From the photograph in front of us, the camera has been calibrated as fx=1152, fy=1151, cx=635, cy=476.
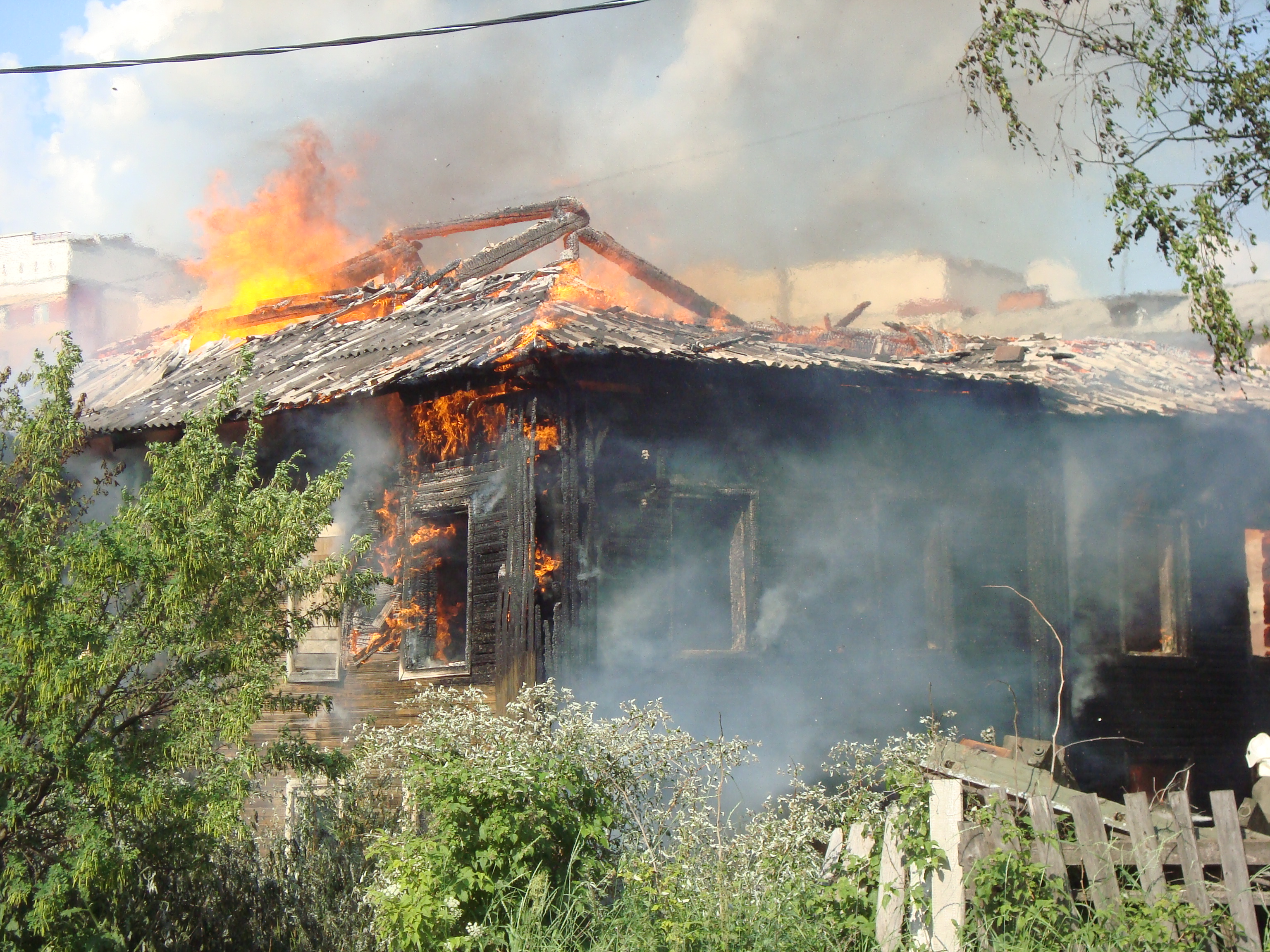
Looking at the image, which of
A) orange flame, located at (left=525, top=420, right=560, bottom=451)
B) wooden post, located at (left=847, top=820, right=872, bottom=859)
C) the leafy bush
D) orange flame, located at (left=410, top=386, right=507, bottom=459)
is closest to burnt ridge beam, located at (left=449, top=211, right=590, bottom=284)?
orange flame, located at (left=410, top=386, right=507, bottom=459)

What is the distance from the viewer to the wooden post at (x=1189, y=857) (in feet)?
17.6

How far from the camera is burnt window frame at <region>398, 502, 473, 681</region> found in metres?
10.7

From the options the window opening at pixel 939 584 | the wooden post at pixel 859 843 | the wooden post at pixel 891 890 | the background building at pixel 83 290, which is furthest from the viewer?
the background building at pixel 83 290

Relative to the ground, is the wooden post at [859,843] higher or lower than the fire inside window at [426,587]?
lower

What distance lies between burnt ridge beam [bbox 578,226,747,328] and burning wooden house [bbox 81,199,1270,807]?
206 centimetres

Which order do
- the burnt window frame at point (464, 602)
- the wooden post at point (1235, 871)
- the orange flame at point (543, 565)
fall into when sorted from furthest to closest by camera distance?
the burnt window frame at point (464, 602) → the orange flame at point (543, 565) → the wooden post at point (1235, 871)

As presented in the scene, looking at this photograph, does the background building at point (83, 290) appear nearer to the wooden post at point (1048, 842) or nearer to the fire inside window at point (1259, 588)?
the fire inside window at point (1259, 588)

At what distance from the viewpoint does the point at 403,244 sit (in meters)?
18.3

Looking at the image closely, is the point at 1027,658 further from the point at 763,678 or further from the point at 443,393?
the point at 443,393

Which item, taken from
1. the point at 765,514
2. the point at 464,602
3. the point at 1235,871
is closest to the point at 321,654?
the point at 464,602

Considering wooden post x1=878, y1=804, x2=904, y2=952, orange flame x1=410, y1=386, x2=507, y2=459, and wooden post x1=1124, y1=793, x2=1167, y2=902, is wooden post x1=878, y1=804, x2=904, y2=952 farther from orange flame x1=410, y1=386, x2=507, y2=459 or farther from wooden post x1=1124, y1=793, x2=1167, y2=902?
orange flame x1=410, y1=386, x2=507, y2=459

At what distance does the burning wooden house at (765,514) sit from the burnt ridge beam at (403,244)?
2897 mm

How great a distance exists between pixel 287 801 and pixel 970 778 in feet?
19.4

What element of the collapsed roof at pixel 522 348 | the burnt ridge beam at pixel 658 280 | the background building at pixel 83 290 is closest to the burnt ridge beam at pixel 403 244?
the collapsed roof at pixel 522 348
